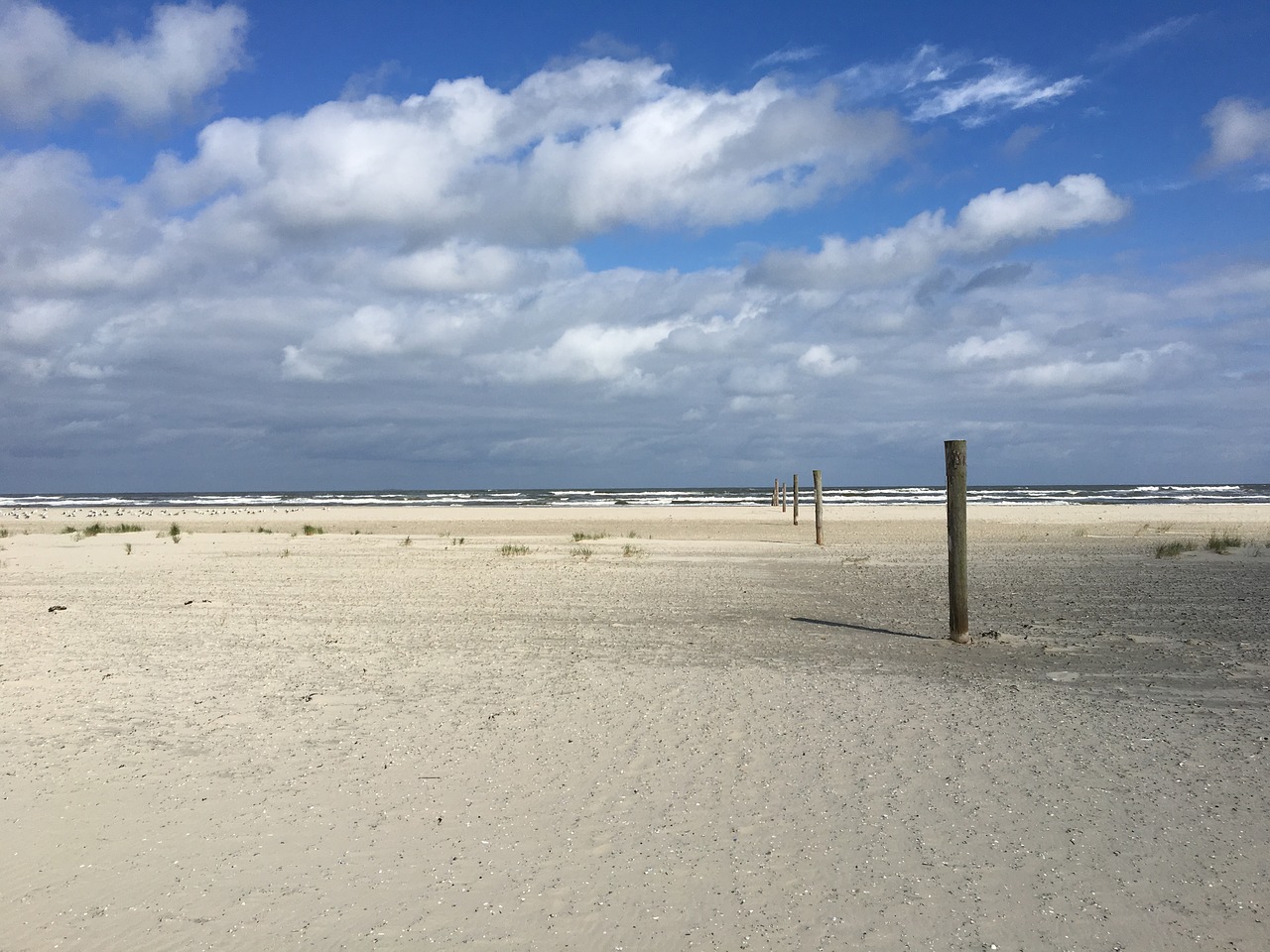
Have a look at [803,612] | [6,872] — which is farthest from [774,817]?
[803,612]

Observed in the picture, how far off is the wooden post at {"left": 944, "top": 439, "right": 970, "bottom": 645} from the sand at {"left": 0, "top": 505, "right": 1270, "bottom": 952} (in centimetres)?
31

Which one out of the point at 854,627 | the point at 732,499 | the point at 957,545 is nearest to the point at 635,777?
the point at 957,545

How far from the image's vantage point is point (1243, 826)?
15.3 ft

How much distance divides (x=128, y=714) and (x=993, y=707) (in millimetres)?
6401

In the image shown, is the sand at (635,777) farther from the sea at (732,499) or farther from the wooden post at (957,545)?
the sea at (732,499)

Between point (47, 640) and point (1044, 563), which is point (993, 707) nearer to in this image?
point (47, 640)

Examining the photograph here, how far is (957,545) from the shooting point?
32.6ft

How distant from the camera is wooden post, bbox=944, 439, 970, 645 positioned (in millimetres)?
9969

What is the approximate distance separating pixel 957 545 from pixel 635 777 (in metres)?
5.66

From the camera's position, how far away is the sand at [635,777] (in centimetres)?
393

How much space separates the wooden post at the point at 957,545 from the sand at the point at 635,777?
1.01 ft

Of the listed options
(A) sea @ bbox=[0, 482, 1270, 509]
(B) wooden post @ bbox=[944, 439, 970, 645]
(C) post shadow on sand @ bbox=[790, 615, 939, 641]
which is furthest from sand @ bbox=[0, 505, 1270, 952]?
(A) sea @ bbox=[0, 482, 1270, 509]

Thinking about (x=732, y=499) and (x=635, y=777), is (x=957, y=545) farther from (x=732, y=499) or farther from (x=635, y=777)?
(x=732, y=499)

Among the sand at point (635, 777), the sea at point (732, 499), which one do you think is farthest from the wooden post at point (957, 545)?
the sea at point (732, 499)
